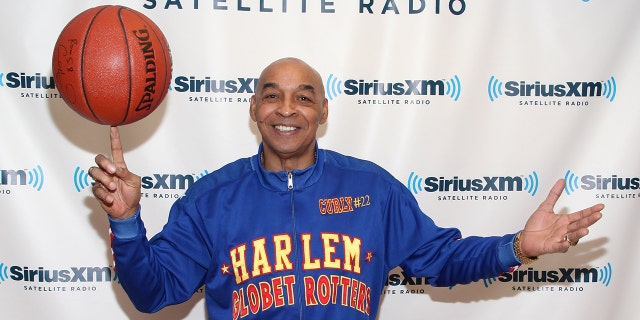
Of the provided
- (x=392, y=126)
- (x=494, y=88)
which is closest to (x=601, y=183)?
(x=494, y=88)

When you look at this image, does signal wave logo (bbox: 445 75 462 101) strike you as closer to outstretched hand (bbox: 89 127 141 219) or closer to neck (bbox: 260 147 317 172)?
neck (bbox: 260 147 317 172)

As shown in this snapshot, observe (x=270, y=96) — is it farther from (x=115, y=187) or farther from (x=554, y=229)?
(x=554, y=229)

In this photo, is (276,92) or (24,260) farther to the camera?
(24,260)

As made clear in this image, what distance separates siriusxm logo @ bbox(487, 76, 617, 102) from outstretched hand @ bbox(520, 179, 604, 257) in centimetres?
73

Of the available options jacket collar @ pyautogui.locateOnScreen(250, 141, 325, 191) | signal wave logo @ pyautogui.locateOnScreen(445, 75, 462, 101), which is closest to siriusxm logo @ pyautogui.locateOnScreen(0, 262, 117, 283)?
jacket collar @ pyautogui.locateOnScreen(250, 141, 325, 191)

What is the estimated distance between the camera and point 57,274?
7.29 feet

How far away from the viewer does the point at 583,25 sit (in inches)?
89.3

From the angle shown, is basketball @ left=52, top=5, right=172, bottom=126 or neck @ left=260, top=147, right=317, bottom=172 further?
neck @ left=260, top=147, right=317, bottom=172

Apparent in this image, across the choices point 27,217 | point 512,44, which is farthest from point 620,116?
point 27,217

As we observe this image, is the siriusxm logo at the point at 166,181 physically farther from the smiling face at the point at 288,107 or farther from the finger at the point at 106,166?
the finger at the point at 106,166

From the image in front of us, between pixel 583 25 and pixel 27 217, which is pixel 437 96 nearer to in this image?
pixel 583 25

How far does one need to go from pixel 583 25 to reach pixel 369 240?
1212 millimetres

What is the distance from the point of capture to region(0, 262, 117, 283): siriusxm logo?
2.19 m

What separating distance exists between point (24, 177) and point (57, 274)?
0.37 meters
